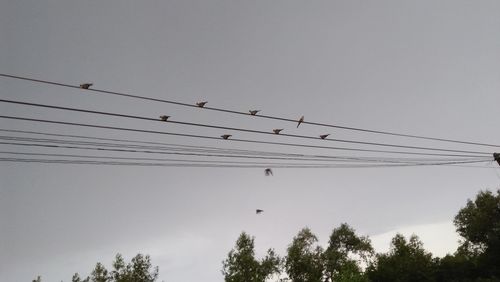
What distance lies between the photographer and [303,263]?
165 feet

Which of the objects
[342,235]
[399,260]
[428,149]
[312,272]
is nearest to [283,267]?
[312,272]

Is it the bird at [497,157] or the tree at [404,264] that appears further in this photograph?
the tree at [404,264]

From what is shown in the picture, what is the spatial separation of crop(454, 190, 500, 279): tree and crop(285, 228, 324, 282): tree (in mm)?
22006

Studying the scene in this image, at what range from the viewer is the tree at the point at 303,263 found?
5000 centimetres

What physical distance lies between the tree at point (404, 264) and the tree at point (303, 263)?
10432 millimetres

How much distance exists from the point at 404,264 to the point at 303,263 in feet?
54.4

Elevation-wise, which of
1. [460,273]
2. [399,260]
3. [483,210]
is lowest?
[460,273]

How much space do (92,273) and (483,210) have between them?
6011cm

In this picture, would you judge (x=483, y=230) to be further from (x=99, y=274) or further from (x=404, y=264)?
(x=99, y=274)

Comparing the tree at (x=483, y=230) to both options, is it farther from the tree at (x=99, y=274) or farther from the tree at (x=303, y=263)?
the tree at (x=99, y=274)

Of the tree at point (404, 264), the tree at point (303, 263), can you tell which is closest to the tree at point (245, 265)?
the tree at point (303, 263)

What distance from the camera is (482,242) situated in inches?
2135

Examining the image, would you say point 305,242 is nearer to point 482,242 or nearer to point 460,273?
point 460,273

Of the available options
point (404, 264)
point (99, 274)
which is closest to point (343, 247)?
point (404, 264)
